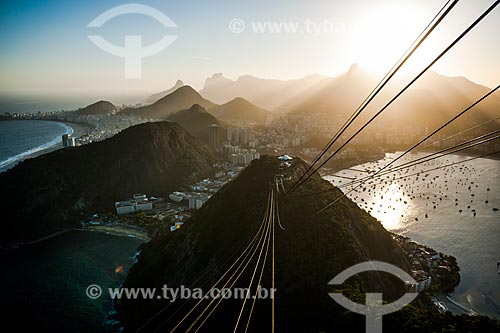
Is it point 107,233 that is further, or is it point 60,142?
point 60,142

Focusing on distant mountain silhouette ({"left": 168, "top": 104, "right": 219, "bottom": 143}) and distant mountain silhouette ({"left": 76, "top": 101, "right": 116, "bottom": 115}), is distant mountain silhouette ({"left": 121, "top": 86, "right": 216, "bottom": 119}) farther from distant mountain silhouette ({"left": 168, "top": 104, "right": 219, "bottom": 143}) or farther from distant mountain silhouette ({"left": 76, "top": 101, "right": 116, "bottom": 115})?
distant mountain silhouette ({"left": 168, "top": 104, "right": 219, "bottom": 143})

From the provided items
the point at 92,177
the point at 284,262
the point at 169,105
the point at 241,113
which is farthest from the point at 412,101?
the point at 284,262

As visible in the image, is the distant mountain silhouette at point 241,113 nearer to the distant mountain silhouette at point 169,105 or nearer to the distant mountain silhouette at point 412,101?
the distant mountain silhouette at point 169,105

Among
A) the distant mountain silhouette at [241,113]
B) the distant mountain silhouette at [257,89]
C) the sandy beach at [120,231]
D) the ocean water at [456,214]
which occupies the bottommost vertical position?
the sandy beach at [120,231]

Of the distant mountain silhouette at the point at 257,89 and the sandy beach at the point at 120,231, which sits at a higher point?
the distant mountain silhouette at the point at 257,89

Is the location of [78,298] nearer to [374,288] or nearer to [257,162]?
[257,162]

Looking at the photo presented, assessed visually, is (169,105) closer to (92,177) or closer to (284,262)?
(92,177)

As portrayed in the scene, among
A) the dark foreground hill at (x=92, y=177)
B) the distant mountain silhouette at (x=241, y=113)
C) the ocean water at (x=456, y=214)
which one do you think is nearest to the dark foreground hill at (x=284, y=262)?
the ocean water at (x=456, y=214)
